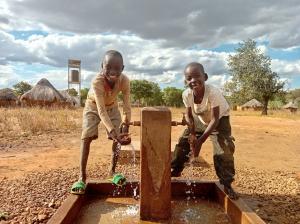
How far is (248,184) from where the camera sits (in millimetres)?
4758

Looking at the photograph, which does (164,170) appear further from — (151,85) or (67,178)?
(151,85)

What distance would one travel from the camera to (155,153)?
2795 mm

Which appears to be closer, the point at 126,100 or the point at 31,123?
the point at 126,100

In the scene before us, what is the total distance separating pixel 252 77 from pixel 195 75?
31.9 metres

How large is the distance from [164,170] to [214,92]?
99cm

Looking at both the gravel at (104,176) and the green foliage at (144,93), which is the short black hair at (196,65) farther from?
the green foliage at (144,93)

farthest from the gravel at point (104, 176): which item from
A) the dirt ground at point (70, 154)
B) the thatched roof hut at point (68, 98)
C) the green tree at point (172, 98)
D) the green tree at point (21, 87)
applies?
the green tree at point (21, 87)

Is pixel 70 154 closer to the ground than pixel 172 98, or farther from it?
closer to the ground

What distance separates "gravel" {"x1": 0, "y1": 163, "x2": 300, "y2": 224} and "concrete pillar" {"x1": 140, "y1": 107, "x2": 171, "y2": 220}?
1065 millimetres

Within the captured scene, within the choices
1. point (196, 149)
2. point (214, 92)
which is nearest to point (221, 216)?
→ point (196, 149)

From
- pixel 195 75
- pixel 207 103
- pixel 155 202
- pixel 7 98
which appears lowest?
pixel 155 202

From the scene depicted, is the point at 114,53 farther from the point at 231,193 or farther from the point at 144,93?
the point at 144,93

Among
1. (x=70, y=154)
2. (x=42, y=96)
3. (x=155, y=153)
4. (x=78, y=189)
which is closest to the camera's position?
(x=155, y=153)

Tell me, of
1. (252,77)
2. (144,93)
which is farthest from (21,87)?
(252,77)
